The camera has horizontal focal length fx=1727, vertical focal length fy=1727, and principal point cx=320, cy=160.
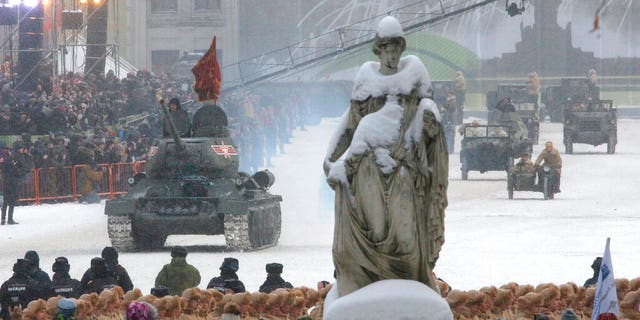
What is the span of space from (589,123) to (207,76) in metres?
18.0

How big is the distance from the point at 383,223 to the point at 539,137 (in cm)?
3979

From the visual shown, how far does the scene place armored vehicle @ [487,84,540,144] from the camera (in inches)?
1816

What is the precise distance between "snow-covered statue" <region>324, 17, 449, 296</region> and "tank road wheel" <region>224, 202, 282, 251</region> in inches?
550

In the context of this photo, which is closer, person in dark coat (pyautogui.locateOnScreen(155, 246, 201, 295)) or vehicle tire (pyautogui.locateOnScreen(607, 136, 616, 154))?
person in dark coat (pyautogui.locateOnScreen(155, 246, 201, 295))

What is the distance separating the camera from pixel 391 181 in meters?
10.5

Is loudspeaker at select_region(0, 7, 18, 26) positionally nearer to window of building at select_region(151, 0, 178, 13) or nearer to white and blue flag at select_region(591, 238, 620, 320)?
window of building at select_region(151, 0, 178, 13)

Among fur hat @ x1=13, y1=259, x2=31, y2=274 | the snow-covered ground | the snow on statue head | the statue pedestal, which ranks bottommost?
the snow-covered ground

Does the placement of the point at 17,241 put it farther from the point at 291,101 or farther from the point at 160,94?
the point at 291,101

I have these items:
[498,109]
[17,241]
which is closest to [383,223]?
[17,241]

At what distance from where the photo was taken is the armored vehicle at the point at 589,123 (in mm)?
43469

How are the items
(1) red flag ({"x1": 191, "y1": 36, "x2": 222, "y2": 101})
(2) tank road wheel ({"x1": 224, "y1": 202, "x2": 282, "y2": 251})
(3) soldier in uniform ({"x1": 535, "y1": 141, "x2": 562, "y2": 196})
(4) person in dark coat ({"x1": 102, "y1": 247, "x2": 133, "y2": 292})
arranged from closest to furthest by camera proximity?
(4) person in dark coat ({"x1": 102, "y1": 247, "x2": 133, "y2": 292}) < (2) tank road wheel ({"x1": 224, "y1": 202, "x2": 282, "y2": 251}) < (1) red flag ({"x1": 191, "y1": 36, "x2": 222, "y2": 101}) < (3) soldier in uniform ({"x1": 535, "y1": 141, "x2": 562, "y2": 196})

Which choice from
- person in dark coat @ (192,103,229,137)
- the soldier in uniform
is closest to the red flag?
person in dark coat @ (192,103,229,137)

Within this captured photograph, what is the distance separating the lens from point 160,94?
43.1m

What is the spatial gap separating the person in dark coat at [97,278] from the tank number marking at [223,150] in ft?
33.2
